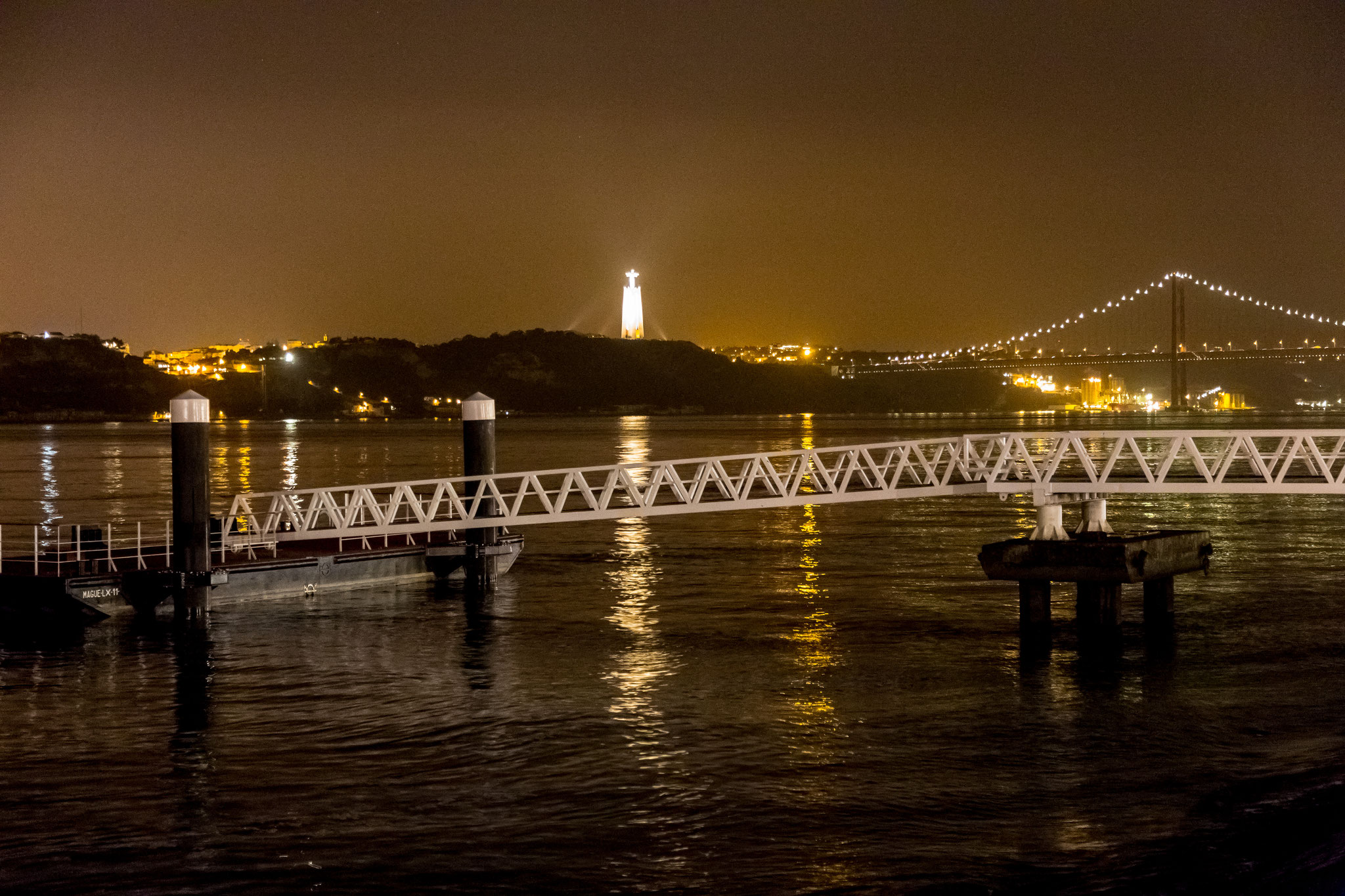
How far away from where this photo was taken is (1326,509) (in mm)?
54375

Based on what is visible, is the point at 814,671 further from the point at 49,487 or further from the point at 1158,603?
the point at 49,487

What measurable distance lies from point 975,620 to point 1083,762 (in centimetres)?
971

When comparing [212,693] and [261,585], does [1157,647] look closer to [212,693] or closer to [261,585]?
[212,693]

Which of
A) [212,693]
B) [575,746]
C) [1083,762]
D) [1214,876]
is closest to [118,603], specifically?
[212,693]

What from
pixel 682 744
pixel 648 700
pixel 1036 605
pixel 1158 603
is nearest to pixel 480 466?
pixel 648 700

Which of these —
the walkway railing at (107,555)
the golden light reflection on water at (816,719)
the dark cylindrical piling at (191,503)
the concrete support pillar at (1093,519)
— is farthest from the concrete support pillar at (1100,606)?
the walkway railing at (107,555)

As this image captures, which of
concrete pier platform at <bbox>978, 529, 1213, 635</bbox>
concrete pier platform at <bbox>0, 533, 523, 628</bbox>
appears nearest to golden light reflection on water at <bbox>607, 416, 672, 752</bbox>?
concrete pier platform at <bbox>0, 533, 523, 628</bbox>

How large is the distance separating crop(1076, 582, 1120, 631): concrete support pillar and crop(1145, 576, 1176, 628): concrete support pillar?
152 cm

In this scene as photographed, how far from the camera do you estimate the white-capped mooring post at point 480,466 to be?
2936 centimetres

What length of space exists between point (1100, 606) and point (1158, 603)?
6.57 ft

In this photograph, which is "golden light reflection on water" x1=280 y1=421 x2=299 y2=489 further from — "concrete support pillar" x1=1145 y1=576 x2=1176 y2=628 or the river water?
"concrete support pillar" x1=1145 y1=576 x2=1176 y2=628

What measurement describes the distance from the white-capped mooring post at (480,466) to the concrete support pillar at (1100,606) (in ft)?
37.6

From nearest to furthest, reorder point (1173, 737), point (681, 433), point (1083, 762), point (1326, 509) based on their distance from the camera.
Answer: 1. point (1083, 762)
2. point (1173, 737)
3. point (1326, 509)
4. point (681, 433)

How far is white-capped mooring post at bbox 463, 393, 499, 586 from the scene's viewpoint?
29359mm
